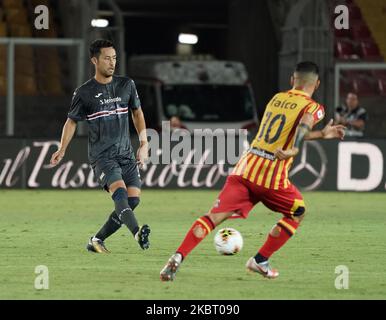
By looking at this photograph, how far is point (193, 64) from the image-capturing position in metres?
26.5

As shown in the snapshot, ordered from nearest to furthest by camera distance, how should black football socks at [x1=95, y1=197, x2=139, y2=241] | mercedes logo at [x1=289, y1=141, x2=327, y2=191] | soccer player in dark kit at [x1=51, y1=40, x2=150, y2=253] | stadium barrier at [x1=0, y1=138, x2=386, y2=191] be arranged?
soccer player in dark kit at [x1=51, y1=40, x2=150, y2=253], black football socks at [x1=95, y1=197, x2=139, y2=241], stadium barrier at [x1=0, y1=138, x2=386, y2=191], mercedes logo at [x1=289, y1=141, x2=327, y2=191]

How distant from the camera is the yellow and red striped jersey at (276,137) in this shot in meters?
10.0

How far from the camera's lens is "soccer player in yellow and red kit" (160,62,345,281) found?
997cm

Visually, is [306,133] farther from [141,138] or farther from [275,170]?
[141,138]

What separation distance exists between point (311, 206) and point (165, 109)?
25.1 feet

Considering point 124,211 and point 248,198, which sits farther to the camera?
point 124,211

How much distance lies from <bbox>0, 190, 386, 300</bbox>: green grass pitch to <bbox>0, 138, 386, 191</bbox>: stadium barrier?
1453mm

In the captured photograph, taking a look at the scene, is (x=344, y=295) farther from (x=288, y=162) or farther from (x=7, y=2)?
(x=7, y=2)

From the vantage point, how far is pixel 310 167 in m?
21.2

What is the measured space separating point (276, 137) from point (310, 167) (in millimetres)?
11149

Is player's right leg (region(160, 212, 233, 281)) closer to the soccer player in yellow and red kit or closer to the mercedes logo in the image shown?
the soccer player in yellow and red kit

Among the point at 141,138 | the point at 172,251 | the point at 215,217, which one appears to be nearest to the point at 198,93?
the point at 172,251

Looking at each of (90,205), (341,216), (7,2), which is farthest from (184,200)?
(7,2)

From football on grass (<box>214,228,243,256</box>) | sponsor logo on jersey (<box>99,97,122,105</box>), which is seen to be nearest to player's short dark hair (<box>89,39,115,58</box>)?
sponsor logo on jersey (<box>99,97,122,105</box>)
